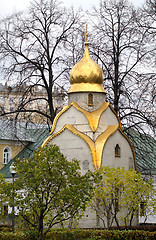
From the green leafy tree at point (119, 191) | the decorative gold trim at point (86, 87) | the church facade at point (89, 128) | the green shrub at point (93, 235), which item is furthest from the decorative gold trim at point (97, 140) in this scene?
the green shrub at point (93, 235)

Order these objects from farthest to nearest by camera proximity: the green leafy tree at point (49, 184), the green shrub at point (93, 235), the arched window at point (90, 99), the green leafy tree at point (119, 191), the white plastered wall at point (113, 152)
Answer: the arched window at point (90, 99), the white plastered wall at point (113, 152), the green leafy tree at point (119, 191), the green shrub at point (93, 235), the green leafy tree at point (49, 184)

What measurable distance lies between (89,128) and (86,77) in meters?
3.00

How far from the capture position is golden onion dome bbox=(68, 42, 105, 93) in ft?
103

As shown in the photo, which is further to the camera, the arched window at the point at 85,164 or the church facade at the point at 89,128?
the church facade at the point at 89,128

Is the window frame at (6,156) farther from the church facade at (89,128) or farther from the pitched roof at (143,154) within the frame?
the church facade at (89,128)

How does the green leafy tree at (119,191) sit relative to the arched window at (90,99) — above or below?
below

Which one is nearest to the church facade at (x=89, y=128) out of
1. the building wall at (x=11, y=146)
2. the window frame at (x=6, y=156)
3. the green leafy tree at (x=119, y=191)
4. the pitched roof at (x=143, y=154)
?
the pitched roof at (x=143, y=154)

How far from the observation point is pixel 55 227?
29.1 meters

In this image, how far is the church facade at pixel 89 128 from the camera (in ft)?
96.1

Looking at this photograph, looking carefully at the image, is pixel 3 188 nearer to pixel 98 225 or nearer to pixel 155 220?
pixel 98 225

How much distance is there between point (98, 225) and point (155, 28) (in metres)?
9.85

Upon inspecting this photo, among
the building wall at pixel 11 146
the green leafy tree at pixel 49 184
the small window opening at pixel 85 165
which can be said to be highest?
the building wall at pixel 11 146

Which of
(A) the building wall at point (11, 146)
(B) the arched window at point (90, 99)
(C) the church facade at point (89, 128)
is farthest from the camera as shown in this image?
(A) the building wall at point (11, 146)

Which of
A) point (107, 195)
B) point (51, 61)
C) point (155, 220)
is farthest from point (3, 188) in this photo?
point (155, 220)
